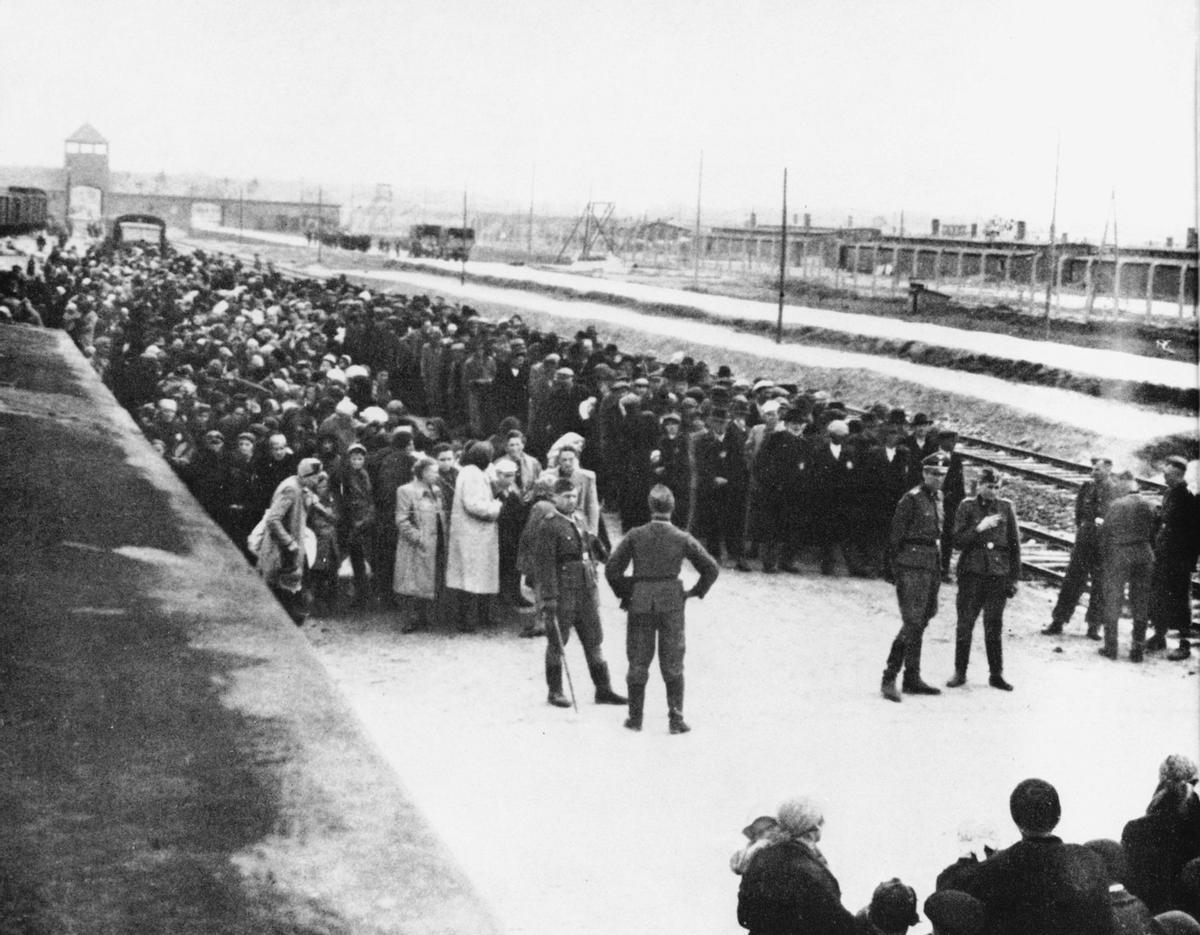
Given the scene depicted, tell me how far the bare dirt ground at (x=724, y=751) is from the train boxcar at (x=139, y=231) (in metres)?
43.4

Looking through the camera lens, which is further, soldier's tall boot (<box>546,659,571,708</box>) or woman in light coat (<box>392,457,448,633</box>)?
woman in light coat (<box>392,457,448,633</box>)

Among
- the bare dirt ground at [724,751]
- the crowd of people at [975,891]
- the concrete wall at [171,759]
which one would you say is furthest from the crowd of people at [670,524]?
the concrete wall at [171,759]

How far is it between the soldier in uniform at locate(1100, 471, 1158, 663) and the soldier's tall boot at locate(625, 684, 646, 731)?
4.05 meters

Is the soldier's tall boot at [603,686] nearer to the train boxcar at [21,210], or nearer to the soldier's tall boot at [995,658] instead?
the soldier's tall boot at [995,658]

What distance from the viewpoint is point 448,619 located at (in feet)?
36.1

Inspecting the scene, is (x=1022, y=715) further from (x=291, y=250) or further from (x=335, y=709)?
(x=291, y=250)

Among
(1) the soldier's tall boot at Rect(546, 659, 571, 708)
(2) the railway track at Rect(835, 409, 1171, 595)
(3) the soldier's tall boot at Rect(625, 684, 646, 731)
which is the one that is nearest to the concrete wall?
(1) the soldier's tall boot at Rect(546, 659, 571, 708)

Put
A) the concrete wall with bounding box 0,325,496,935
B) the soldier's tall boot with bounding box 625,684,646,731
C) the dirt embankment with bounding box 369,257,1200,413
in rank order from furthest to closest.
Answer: the dirt embankment with bounding box 369,257,1200,413
the soldier's tall boot with bounding box 625,684,646,731
the concrete wall with bounding box 0,325,496,935

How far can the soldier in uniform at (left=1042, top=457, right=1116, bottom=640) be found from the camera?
425 inches

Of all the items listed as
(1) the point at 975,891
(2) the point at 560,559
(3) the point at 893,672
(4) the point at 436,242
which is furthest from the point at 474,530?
(4) the point at 436,242

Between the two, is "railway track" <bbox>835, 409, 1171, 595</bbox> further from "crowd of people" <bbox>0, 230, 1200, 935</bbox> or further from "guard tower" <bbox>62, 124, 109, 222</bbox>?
"guard tower" <bbox>62, 124, 109, 222</bbox>

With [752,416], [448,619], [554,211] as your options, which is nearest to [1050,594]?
[752,416]

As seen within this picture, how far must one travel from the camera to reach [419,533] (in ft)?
33.6

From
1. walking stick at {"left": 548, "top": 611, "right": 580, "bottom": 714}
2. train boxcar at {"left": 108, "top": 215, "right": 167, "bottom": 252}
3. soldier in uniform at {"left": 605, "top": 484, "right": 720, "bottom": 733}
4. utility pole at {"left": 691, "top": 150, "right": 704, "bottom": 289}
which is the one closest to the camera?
soldier in uniform at {"left": 605, "top": 484, "right": 720, "bottom": 733}
